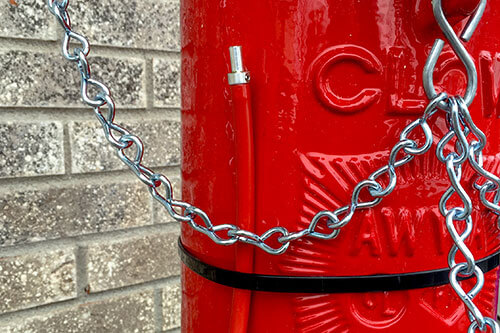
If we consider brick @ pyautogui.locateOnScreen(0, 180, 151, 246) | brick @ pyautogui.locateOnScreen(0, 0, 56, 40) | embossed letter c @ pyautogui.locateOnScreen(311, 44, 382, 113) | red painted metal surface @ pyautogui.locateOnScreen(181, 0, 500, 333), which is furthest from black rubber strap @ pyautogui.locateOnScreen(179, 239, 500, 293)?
brick @ pyautogui.locateOnScreen(0, 0, 56, 40)

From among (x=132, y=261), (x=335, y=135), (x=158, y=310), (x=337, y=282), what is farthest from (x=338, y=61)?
(x=158, y=310)

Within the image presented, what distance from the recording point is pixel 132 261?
125 centimetres

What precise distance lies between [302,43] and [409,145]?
0.59 ft

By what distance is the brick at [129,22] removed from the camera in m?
1.13

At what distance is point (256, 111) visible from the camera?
2.05 feet

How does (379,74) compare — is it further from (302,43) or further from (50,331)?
(50,331)

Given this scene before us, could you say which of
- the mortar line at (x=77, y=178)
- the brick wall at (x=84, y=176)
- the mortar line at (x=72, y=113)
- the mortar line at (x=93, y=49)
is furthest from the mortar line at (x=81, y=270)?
the mortar line at (x=93, y=49)

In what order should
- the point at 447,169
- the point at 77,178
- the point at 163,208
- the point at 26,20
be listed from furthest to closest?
the point at 163,208 < the point at 77,178 < the point at 26,20 < the point at 447,169

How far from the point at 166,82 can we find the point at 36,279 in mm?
573

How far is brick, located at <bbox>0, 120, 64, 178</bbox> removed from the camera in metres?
1.05

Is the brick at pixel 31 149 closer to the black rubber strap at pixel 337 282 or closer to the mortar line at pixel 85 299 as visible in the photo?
the mortar line at pixel 85 299

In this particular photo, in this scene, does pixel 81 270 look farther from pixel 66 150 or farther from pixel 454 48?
pixel 454 48

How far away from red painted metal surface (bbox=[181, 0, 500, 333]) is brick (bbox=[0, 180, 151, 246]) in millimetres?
598

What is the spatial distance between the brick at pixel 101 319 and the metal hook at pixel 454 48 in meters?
0.98
